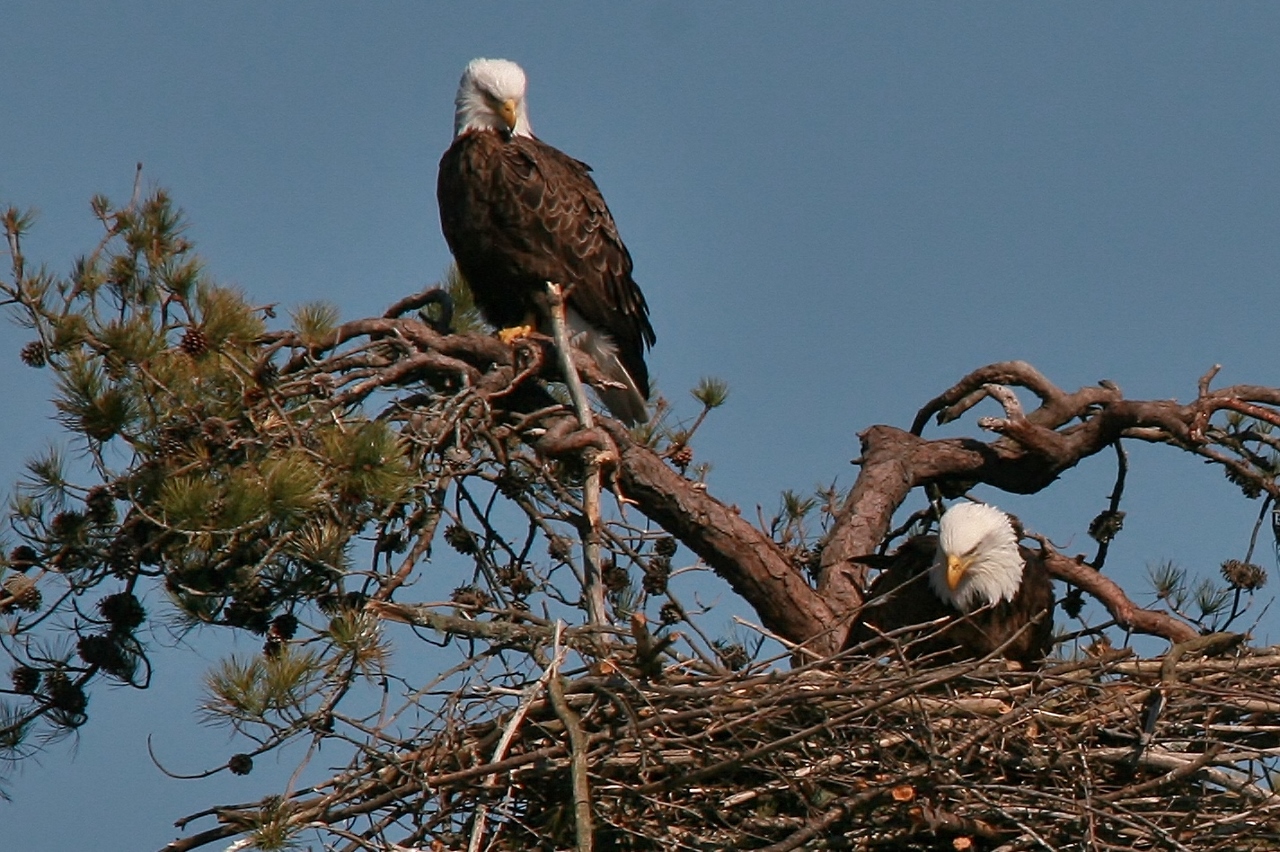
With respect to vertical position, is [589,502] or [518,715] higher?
[589,502]

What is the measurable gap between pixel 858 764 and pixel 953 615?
119 centimetres

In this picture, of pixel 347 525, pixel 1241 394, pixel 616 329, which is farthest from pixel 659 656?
pixel 616 329

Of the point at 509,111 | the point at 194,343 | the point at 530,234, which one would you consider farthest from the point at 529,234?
the point at 194,343

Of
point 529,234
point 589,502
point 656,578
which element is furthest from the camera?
point 529,234

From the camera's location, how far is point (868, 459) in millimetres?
6457

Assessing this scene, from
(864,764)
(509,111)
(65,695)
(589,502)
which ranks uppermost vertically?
(509,111)

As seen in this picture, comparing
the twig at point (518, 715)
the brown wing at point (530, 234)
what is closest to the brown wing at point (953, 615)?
the twig at point (518, 715)

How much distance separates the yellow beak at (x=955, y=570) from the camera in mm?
5484

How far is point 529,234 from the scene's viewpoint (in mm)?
7113

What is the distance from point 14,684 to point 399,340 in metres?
1.67

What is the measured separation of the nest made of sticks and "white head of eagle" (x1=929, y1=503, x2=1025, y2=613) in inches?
35.0

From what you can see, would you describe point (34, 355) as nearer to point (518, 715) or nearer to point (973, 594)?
point (518, 715)

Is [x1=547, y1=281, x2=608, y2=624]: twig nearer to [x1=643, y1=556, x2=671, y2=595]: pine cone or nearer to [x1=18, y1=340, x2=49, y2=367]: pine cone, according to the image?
[x1=643, y1=556, x2=671, y2=595]: pine cone

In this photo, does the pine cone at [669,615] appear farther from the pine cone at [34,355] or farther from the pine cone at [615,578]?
the pine cone at [34,355]
